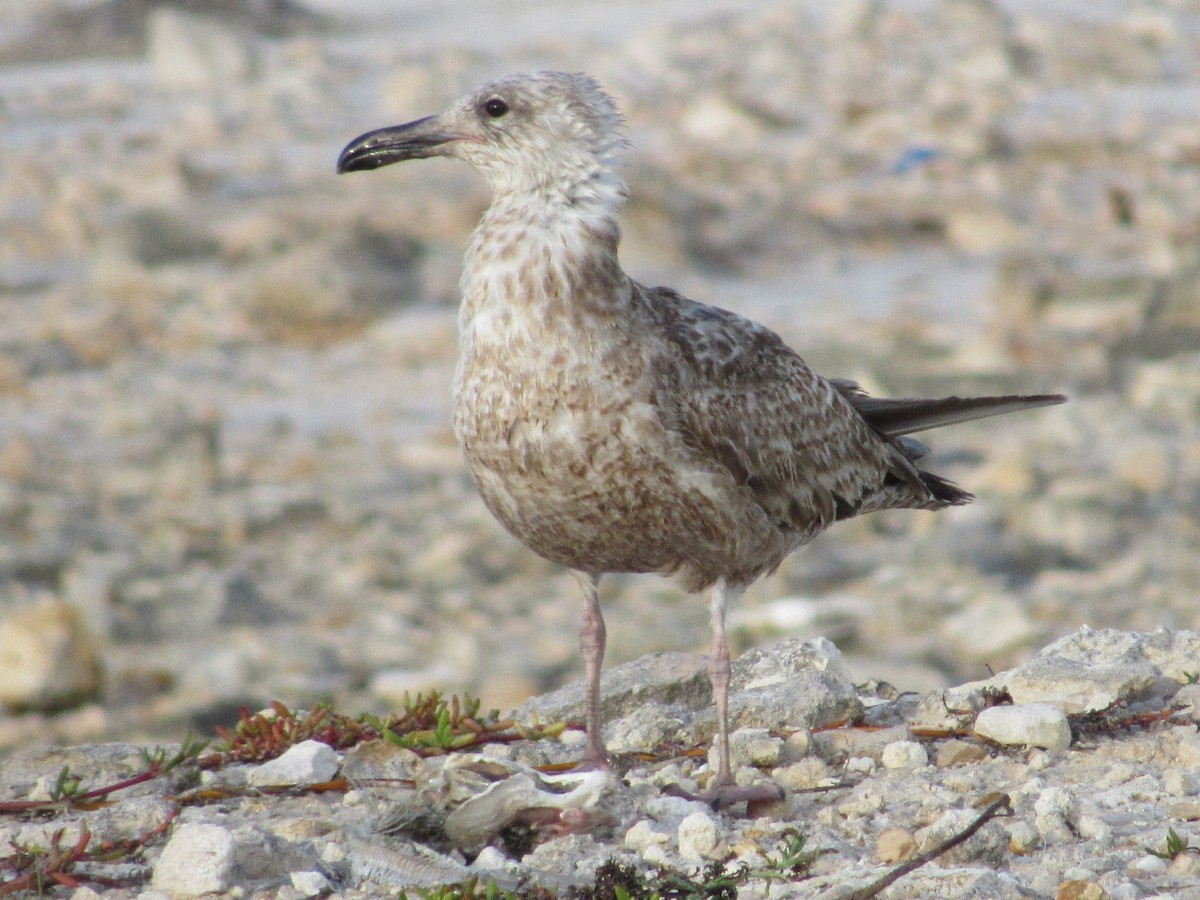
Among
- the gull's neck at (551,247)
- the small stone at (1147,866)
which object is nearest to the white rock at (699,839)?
the small stone at (1147,866)

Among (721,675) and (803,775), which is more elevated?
(721,675)

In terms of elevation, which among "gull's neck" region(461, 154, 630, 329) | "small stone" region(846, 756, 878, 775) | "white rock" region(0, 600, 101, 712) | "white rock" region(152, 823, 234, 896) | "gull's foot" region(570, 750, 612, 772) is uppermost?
"gull's neck" region(461, 154, 630, 329)

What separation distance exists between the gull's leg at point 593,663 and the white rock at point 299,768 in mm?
763

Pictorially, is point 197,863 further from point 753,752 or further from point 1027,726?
point 1027,726

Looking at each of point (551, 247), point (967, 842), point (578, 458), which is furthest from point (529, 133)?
point (967, 842)

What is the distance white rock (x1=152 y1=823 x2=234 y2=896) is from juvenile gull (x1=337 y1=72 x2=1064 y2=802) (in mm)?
1344

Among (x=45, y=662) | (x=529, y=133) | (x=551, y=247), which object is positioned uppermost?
(x=529, y=133)

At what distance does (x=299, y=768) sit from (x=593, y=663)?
987mm

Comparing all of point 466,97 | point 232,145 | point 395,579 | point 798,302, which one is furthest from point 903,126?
point 466,97

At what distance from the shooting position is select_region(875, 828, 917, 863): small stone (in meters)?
4.42

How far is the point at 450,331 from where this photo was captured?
15.1 metres

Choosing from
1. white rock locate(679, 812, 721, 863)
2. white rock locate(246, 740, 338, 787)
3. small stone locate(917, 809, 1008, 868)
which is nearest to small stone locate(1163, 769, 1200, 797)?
small stone locate(917, 809, 1008, 868)

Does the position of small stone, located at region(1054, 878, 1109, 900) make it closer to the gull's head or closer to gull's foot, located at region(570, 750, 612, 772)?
gull's foot, located at region(570, 750, 612, 772)

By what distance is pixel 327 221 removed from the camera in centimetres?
1683
